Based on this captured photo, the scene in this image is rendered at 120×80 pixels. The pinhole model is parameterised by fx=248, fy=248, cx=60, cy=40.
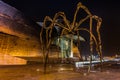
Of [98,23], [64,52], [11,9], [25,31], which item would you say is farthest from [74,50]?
[98,23]

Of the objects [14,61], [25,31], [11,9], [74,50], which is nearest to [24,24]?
[25,31]

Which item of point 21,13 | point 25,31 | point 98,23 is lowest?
point 98,23

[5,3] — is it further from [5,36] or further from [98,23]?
[98,23]

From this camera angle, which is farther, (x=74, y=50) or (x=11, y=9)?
(x=74, y=50)

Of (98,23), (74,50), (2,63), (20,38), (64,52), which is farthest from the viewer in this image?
(74,50)

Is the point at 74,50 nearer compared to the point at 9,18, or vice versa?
the point at 9,18

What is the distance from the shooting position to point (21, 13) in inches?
1320

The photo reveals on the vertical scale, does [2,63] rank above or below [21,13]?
below

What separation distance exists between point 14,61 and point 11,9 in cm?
714

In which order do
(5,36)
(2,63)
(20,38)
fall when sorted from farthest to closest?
(20,38) → (5,36) → (2,63)

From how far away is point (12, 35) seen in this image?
3175cm

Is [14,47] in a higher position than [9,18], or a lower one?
lower

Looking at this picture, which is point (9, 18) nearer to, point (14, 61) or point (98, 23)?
point (14, 61)

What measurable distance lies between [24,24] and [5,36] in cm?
395
